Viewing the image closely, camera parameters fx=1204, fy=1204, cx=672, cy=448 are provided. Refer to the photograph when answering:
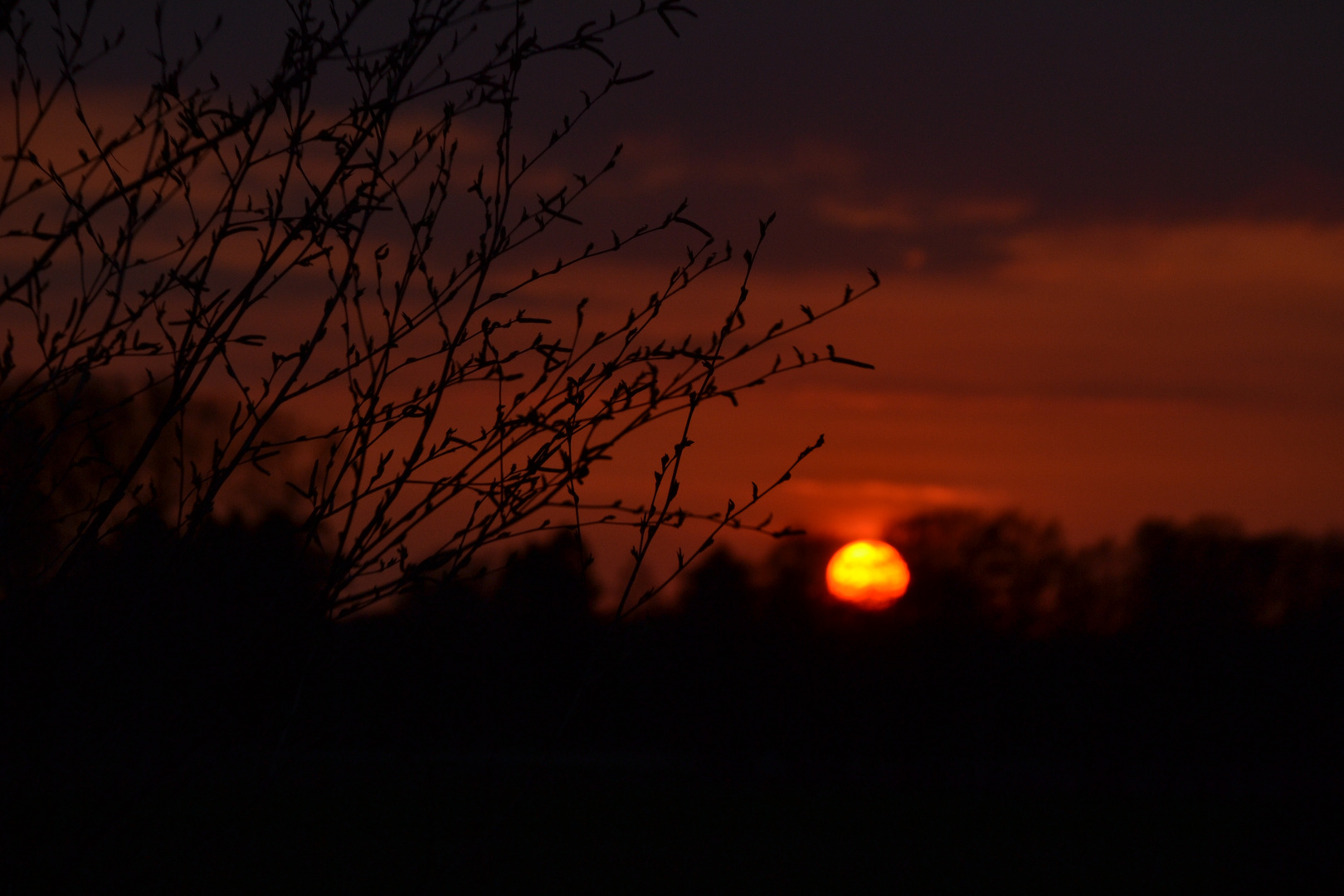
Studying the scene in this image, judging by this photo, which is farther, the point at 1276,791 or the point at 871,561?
the point at 871,561

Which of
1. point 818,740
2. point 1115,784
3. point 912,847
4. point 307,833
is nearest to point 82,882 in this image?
point 307,833

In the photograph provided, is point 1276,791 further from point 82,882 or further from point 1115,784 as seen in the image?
point 82,882

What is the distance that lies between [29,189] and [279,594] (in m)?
0.88

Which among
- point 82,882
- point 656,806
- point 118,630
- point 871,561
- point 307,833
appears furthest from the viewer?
point 871,561

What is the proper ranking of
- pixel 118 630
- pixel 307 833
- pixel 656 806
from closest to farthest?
pixel 118 630 < pixel 307 833 < pixel 656 806

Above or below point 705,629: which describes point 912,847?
below

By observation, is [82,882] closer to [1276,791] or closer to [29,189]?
[29,189]

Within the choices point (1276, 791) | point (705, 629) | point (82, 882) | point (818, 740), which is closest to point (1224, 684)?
point (1276, 791)

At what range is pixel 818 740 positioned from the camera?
1645cm

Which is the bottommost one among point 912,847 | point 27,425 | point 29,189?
point 912,847

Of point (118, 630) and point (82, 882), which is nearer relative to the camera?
point (118, 630)

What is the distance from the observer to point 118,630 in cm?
208

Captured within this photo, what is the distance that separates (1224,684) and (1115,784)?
2.00m

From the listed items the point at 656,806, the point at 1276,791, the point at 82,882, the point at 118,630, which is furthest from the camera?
the point at 1276,791
